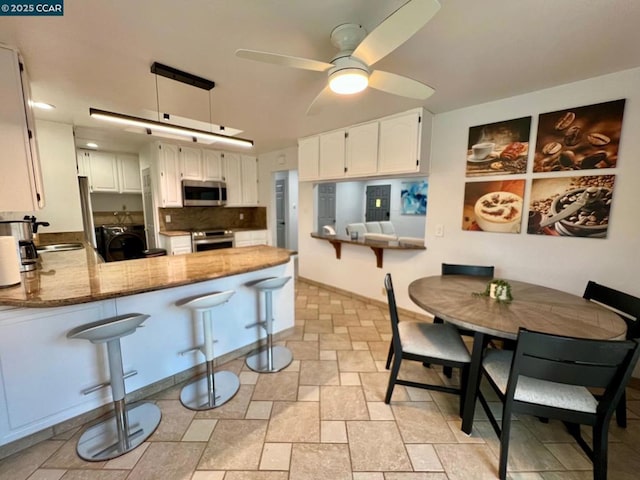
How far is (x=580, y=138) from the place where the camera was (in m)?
2.17

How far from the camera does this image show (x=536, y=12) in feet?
4.49

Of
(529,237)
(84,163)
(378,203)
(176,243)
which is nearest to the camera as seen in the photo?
(529,237)

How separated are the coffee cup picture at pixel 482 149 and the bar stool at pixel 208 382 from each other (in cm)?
270

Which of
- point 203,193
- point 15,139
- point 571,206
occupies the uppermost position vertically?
point 15,139

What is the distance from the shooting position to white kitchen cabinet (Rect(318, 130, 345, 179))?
11.4 ft

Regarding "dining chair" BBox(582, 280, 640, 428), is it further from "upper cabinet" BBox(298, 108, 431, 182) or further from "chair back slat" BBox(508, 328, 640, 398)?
"upper cabinet" BBox(298, 108, 431, 182)

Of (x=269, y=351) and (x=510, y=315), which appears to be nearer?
(x=510, y=315)

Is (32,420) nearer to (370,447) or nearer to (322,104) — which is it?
(370,447)

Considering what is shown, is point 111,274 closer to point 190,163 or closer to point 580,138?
point 190,163

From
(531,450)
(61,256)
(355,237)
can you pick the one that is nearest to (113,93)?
(61,256)

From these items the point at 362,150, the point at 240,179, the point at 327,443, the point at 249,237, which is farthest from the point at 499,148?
the point at 240,179

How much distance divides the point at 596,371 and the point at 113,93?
3.82 metres

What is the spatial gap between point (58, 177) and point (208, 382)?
3.28 meters

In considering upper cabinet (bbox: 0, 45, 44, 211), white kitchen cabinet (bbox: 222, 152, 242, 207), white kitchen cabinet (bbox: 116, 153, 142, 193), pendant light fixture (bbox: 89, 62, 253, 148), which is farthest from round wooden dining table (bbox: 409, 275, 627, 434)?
white kitchen cabinet (bbox: 116, 153, 142, 193)
